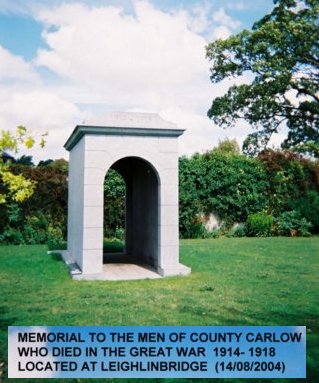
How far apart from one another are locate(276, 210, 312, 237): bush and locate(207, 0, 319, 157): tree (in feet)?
15.3

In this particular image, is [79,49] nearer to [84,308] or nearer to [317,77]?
[84,308]

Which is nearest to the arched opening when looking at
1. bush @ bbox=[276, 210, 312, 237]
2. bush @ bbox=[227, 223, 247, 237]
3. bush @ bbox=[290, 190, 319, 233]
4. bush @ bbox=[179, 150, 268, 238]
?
bush @ bbox=[179, 150, 268, 238]

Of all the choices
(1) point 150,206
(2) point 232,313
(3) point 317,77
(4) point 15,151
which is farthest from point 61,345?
(3) point 317,77

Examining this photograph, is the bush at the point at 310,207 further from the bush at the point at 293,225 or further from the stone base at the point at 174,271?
the stone base at the point at 174,271

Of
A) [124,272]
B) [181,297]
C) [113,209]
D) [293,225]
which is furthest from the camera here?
[293,225]

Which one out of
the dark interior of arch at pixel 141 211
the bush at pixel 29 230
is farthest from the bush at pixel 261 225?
the bush at pixel 29 230

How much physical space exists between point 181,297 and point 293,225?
1234cm

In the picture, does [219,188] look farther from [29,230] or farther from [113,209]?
[29,230]

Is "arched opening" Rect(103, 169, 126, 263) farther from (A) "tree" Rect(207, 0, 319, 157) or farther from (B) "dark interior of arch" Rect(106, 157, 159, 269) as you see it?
(A) "tree" Rect(207, 0, 319, 157)

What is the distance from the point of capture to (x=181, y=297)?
22.2ft

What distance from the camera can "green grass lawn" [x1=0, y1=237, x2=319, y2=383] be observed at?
5477mm

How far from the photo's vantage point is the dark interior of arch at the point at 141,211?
1023 centimetres

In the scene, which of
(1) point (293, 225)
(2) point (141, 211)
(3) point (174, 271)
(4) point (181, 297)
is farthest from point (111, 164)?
(1) point (293, 225)

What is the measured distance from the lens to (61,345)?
4074 mm
